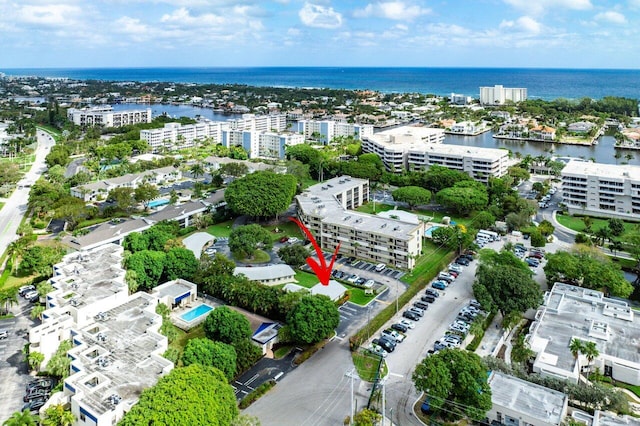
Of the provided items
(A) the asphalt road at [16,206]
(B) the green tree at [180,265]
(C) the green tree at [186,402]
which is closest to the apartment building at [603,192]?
(B) the green tree at [180,265]

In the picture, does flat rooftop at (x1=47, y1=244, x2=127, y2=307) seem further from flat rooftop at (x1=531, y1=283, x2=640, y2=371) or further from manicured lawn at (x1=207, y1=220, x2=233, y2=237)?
flat rooftop at (x1=531, y1=283, x2=640, y2=371)

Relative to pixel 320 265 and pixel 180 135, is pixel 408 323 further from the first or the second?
pixel 180 135

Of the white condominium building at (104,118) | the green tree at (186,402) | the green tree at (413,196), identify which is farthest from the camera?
the white condominium building at (104,118)

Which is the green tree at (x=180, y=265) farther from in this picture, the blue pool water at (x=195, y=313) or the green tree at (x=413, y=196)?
the green tree at (x=413, y=196)

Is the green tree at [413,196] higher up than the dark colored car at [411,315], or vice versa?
the green tree at [413,196]

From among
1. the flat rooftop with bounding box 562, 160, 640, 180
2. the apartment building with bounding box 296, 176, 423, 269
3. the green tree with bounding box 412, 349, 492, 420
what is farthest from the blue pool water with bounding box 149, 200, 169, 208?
the flat rooftop with bounding box 562, 160, 640, 180

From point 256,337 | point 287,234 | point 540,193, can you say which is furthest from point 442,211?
point 256,337

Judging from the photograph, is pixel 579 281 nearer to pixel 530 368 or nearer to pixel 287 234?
pixel 530 368
